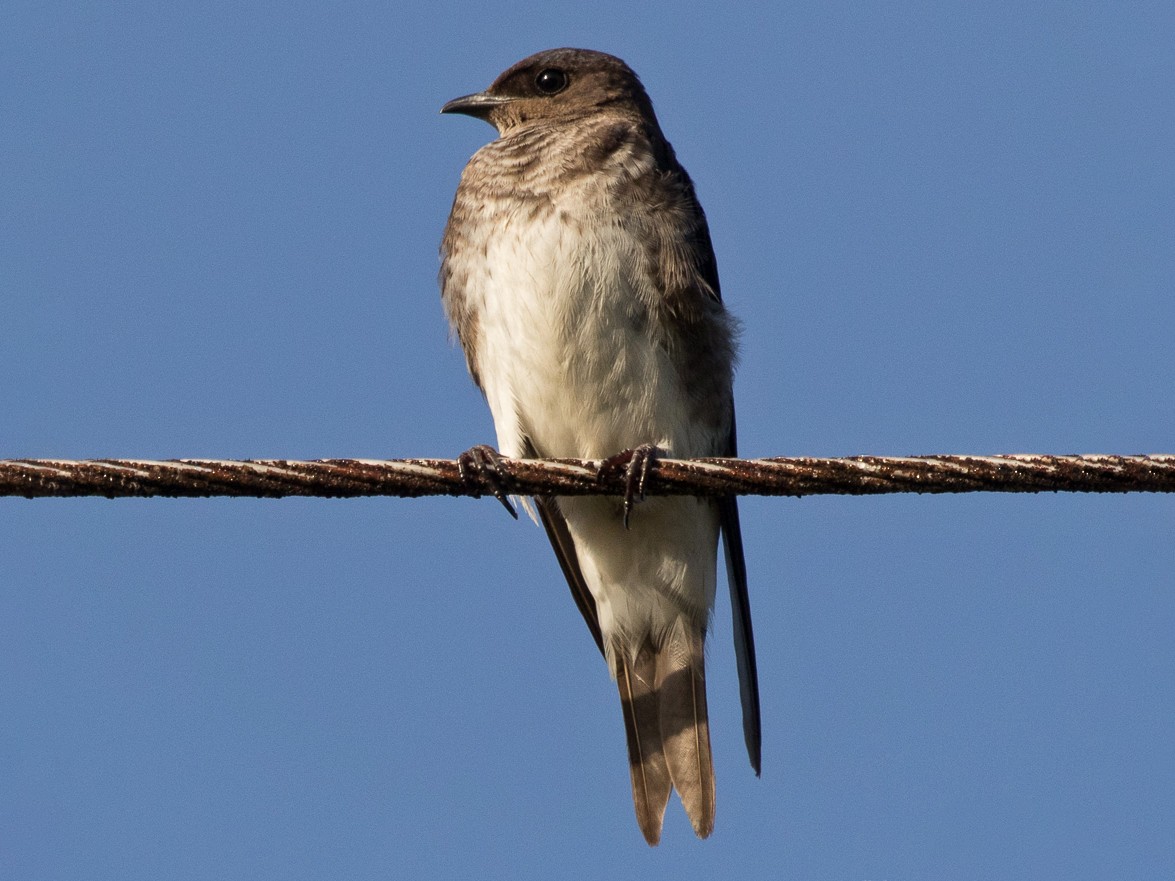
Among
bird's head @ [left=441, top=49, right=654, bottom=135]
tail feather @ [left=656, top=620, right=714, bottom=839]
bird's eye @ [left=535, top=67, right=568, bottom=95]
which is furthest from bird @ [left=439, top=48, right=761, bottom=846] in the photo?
bird's eye @ [left=535, top=67, right=568, bottom=95]

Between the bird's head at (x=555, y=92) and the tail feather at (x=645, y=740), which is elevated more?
the bird's head at (x=555, y=92)

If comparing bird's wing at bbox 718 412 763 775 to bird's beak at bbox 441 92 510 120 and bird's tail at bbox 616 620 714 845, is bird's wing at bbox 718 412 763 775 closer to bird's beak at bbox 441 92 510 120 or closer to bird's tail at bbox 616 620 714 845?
bird's tail at bbox 616 620 714 845

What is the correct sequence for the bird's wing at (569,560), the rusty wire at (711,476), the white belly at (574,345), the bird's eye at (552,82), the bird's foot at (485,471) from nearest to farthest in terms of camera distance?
the rusty wire at (711,476), the bird's foot at (485,471), the white belly at (574,345), the bird's wing at (569,560), the bird's eye at (552,82)

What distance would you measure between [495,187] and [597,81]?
1315 mm

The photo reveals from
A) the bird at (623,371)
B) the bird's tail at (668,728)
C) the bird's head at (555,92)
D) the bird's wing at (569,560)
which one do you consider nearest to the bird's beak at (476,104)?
the bird's head at (555,92)

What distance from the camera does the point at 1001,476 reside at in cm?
397

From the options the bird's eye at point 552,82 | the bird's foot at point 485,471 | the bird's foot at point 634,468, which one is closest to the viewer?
the bird's foot at point 485,471

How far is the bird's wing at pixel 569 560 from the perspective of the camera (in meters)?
6.81

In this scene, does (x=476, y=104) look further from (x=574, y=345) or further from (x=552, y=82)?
(x=574, y=345)

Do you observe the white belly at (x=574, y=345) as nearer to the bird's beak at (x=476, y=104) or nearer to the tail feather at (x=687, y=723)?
the tail feather at (x=687, y=723)

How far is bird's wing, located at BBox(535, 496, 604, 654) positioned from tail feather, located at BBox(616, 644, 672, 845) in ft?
0.59

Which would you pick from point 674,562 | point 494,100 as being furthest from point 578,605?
point 494,100

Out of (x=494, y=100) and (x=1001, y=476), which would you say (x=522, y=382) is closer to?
(x=494, y=100)

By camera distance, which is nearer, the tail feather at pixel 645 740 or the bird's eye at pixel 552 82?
the tail feather at pixel 645 740
